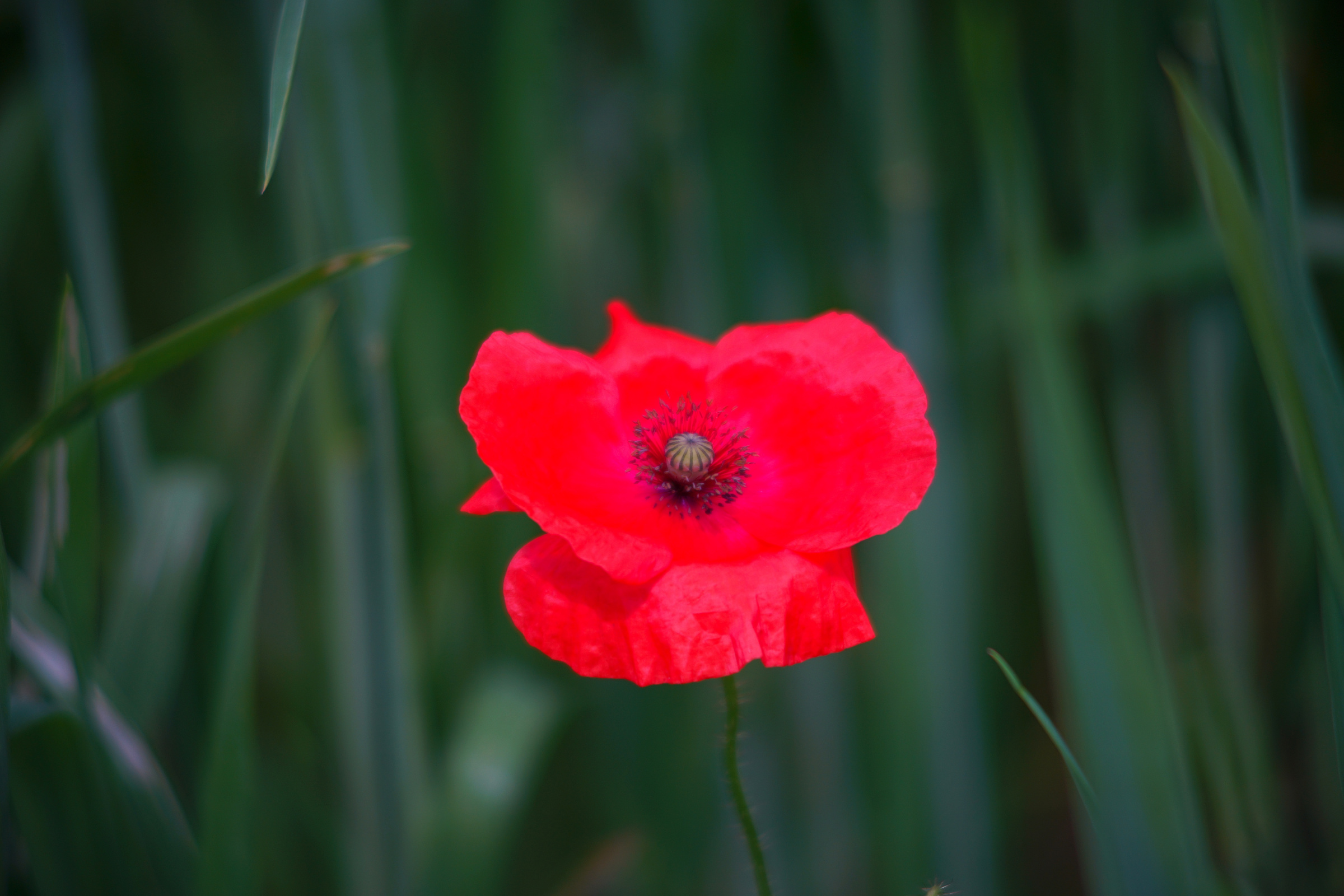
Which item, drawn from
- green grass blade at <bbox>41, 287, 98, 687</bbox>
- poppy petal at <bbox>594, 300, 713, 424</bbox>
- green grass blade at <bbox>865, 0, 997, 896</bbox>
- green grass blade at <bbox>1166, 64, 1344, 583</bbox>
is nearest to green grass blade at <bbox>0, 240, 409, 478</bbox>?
green grass blade at <bbox>41, 287, 98, 687</bbox>

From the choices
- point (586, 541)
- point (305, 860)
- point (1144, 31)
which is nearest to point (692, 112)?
point (1144, 31)

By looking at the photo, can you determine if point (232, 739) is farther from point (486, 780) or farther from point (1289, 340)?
point (1289, 340)

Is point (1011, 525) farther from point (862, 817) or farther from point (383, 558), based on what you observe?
point (383, 558)

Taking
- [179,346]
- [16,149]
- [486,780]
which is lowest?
[486,780]

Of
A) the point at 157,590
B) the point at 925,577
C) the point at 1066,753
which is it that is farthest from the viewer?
the point at 925,577

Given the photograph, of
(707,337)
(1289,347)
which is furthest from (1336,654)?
(707,337)

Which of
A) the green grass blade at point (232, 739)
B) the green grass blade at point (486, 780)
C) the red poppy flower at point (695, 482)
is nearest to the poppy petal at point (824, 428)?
the red poppy flower at point (695, 482)
